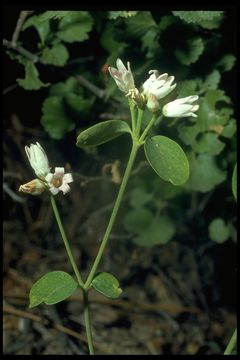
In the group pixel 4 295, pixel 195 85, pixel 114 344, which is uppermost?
pixel 195 85

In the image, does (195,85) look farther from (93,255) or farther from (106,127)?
(93,255)

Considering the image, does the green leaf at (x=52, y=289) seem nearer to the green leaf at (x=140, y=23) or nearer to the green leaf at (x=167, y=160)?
the green leaf at (x=167, y=160)

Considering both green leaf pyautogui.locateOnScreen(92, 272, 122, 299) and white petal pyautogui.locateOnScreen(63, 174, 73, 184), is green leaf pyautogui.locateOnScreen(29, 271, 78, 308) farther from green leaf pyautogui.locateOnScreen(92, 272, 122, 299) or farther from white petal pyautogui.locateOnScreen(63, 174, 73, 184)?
white petal pyautogui.locateOnScreen(63, 174, 73, 184)

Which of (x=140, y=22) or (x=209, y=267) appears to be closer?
(x=140, y=22)

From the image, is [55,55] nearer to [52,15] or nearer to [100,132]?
[52,15]

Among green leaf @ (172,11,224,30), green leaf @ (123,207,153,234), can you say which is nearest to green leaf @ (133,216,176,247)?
green leaf @ (123,207,153,234)

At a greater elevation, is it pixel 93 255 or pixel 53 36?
pixel 53 36

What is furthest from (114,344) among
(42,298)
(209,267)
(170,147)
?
(170,147)
